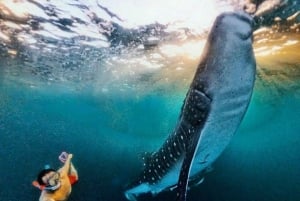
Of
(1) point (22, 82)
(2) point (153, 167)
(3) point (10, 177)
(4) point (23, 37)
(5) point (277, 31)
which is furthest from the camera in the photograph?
(1) point (22, 82)

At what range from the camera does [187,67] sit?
17.5 m

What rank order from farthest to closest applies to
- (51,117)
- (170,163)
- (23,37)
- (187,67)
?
→ (51,117), (187,67), (23,37), (170,163)

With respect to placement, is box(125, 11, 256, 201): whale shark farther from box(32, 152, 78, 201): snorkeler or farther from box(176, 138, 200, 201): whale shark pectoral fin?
box(32, 152, 78, 201): snorkeler

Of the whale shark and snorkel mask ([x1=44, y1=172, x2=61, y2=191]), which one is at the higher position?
the whale shark

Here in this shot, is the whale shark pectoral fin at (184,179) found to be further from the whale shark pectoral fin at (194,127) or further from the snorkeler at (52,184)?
the snorkeler at (52,184)

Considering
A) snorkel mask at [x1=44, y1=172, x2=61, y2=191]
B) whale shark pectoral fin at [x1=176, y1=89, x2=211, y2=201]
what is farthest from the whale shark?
snorkel mask at [x1=44, y1=172, x2=61, y2=191]

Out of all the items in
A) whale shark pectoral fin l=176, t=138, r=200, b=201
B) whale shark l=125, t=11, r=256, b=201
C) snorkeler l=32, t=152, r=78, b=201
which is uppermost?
whale shark l=125, t=11, r=256, b=201

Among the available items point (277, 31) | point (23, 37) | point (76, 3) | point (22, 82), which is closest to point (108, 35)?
point (76, 3)

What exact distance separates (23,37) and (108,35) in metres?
4.88

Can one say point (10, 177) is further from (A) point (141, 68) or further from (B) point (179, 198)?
(B) point (179, 198)

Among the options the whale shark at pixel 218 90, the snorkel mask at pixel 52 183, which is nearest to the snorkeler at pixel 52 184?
the snorkel mask at pixel 52 183

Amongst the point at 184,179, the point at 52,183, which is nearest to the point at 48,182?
the point at 52,183

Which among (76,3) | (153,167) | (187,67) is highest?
(76,3)

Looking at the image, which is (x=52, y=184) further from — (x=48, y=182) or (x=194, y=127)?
(x=194, y=127)
